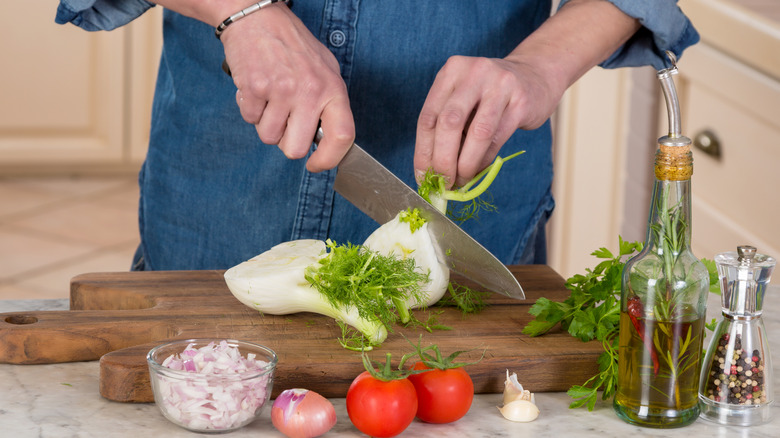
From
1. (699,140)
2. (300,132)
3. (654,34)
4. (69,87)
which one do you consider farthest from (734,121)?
(69,87)

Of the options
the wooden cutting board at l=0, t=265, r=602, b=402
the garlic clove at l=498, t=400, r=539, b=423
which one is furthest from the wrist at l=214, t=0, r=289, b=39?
the garlic clove at l=498, t=400, r=539, b=423

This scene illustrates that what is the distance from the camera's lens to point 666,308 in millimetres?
876

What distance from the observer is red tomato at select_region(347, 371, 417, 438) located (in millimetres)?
839

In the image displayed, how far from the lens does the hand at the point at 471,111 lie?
1.11m

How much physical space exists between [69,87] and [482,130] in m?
3.38

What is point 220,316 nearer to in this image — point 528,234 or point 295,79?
point 295,79

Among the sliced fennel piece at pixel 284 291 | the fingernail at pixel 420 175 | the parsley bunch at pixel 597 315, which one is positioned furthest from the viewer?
the fingernail at pixel 420 175

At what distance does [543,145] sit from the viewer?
1.46 meters

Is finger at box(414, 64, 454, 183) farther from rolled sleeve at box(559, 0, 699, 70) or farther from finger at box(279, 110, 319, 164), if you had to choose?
rolled sleeve at box(559, 0, 699, 70)

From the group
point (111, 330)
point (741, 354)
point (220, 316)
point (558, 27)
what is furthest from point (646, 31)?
point (111, 330)

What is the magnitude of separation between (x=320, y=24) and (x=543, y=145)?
406 millimetres

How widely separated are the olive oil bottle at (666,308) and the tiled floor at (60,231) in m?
2.51

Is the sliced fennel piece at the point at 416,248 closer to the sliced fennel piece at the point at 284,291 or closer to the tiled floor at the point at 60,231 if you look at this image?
the sliced fennel piece at the point at 284,291

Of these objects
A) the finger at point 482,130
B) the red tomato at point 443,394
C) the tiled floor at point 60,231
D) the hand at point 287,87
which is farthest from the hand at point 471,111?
the tiled floor at point 60,231
